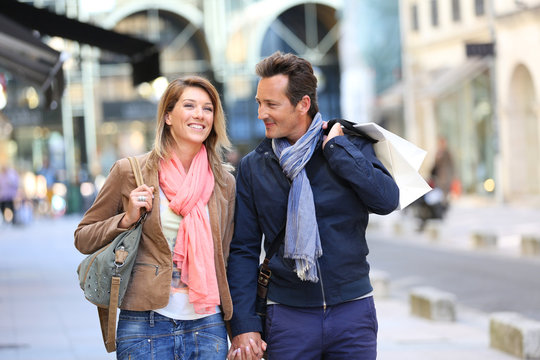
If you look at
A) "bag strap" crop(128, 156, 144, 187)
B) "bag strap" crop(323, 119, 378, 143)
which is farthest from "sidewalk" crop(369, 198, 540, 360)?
"bag strap" crop(128, 156, 144, 187)

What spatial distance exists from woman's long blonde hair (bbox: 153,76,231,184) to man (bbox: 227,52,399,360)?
0.22m

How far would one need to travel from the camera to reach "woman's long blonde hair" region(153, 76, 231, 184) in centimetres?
390

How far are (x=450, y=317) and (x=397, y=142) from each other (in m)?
5.56

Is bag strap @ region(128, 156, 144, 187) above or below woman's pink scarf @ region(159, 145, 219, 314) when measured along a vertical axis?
above

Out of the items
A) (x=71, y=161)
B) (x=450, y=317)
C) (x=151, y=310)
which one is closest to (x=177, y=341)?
(x=151, y=310)

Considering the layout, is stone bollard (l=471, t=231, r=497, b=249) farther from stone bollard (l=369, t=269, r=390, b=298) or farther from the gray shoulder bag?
the gray shoulder bag

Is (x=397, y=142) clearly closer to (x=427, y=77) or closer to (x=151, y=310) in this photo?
(x=151, y=310)

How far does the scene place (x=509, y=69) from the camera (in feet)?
83.7

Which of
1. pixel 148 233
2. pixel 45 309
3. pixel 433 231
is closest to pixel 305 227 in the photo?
pixel 148 233

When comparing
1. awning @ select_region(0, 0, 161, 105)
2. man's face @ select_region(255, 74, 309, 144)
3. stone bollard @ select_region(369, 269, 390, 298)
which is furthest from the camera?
stone bollard @ select_region(369, 269, 390, 298)

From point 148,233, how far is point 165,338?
42cm

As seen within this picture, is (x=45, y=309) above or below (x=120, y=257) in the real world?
below

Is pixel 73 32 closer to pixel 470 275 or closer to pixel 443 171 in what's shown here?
pixel 470 275

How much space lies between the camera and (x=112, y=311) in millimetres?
3643
